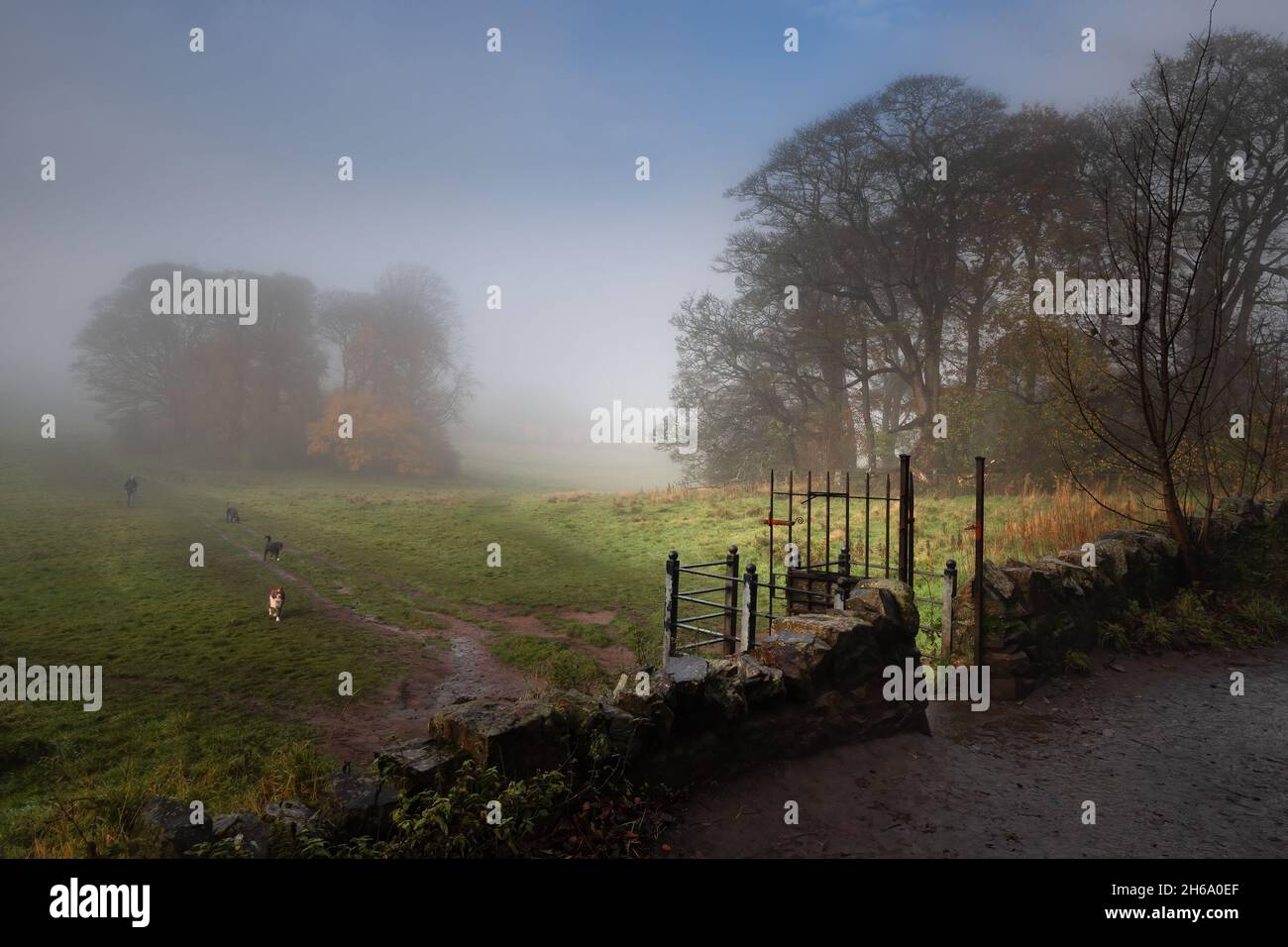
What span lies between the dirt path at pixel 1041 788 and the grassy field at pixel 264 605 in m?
4.38

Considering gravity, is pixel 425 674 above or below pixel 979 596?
below

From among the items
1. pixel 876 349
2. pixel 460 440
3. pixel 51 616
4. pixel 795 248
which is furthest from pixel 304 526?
pixel 460 440

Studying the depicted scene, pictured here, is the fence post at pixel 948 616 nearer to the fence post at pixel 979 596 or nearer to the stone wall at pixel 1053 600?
the stone wall at pixel 1053 600

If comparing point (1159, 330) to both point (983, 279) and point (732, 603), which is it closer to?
point (983, 279)

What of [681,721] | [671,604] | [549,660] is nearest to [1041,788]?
[681,721]

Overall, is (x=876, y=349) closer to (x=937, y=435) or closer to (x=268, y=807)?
(x=937, y=435)

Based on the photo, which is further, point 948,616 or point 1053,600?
point 1053,600

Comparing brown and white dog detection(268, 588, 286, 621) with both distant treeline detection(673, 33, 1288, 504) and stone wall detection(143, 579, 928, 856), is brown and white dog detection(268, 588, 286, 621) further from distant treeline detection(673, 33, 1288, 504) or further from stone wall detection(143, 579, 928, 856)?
distant treeline detection(673, 33, 1288, 504)

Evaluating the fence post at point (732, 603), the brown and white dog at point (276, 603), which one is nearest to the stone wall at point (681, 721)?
the fence post at point (732, 603)

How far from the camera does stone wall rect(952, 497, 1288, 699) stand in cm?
793

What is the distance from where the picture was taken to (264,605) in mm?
14719

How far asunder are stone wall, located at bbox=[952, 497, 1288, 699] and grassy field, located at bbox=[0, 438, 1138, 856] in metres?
2.13

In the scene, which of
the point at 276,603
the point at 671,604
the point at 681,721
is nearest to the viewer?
the point at 681,721

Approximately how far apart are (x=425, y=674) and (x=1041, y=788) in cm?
877
